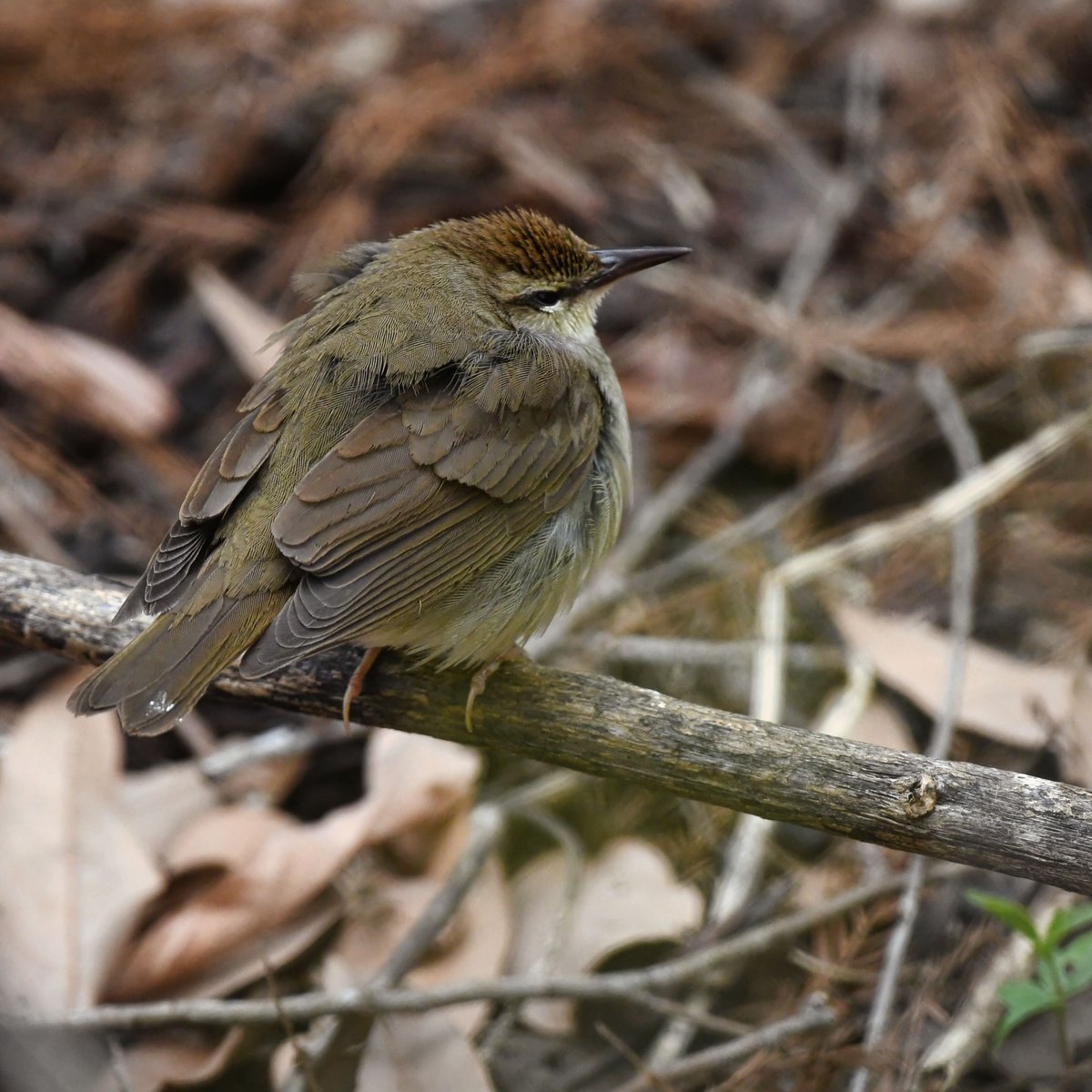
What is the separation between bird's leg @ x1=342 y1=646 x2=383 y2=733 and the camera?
2.82 m

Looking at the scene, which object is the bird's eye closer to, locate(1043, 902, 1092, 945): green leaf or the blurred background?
the blurred background

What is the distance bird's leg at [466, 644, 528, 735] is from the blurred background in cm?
73

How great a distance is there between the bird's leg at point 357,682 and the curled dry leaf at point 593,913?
2.94 feet

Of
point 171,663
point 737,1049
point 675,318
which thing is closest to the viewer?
point 171,663

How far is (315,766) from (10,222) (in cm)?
262

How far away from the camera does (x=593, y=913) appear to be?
3.48m

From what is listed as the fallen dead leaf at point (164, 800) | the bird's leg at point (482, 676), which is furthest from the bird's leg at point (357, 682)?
the fallen dead leaf at point (164, 800)

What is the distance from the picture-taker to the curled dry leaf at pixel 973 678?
12.1 ft

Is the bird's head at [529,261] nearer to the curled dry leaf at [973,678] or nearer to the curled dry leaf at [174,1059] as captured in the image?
the curled dry leaf at [973,678]

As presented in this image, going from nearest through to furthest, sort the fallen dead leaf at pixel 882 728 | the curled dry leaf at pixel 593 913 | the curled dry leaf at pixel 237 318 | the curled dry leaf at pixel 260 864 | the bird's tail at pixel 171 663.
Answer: the bird's tail at pixel 171 663
the curled dry leaf at pixel 260 864
the curled dry leaf at pixel 593 913
the fallen dead leaf at pixel 882 728
the curled dry leaf at pixel 237 318

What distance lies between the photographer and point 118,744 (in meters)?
3.64

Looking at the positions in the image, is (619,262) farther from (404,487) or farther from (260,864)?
(260,864)

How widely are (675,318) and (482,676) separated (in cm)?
282

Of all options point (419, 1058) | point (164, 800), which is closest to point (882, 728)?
point (419, 1058)
